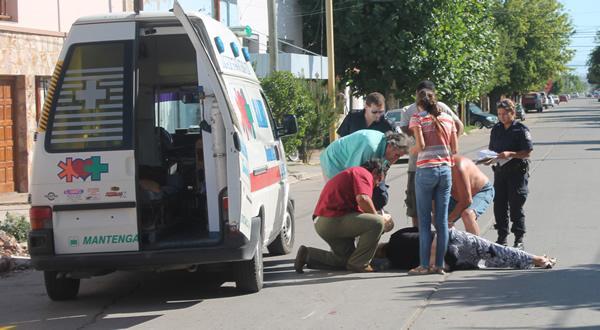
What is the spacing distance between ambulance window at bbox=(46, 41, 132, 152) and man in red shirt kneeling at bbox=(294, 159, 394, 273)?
93.1 inches

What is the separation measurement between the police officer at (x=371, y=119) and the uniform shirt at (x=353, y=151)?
522 mm

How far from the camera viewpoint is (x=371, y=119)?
10.2 meters

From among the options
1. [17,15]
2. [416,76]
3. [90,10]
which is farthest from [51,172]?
[416,76]

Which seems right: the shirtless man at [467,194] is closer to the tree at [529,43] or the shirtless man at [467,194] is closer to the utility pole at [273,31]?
the utility pole at [273,31]

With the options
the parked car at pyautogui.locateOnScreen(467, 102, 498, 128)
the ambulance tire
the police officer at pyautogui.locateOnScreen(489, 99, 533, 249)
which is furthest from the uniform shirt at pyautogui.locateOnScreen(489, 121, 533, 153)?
the parked car at pyautogui.locateOnScreen(467, 102, 498, 128)

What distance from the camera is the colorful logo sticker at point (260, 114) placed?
9461 millimetres

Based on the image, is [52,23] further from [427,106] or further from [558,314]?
[558,314]

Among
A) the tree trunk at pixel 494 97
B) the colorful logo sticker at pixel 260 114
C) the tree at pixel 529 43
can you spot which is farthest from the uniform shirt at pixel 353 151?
the tree trunk at pixel 494 97

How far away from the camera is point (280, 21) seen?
36062 mm

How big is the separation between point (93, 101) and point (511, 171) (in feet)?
16.2

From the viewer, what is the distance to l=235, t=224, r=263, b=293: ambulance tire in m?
8.26

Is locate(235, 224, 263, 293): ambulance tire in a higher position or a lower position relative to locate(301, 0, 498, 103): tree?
lower

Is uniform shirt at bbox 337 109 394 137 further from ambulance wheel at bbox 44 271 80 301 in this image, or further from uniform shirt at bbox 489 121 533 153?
ambulance wheel at bbox 44 271 80 301

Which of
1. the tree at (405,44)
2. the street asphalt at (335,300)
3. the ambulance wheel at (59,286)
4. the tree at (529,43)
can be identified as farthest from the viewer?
the tree at (529,43)
